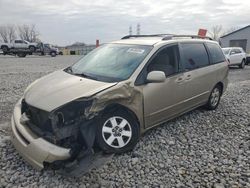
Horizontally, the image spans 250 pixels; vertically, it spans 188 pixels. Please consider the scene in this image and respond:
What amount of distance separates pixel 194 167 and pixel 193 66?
6.97 feet

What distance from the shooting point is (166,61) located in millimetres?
3984

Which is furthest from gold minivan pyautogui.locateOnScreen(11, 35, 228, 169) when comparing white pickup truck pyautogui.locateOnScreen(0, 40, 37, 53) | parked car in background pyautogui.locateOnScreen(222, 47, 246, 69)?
white pickup truck pyautogui.locateOnScreen(0, 40, 37, 53)

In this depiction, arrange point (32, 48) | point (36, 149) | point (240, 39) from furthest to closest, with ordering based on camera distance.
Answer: point (240, 39), point (32, 48), point (36, 149)

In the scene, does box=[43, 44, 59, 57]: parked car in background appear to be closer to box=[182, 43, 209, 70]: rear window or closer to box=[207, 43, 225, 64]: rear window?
box=[207, 43, 225, 64]: rear window

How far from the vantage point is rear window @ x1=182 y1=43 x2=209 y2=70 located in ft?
14.4

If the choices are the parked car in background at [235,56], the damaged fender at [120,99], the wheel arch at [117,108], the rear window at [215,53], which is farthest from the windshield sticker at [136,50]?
the parked car in background at [235,56]

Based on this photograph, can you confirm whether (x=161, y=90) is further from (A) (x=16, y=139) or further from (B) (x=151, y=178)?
(A) (x=16, y=139)

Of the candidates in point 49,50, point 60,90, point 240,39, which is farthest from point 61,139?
point 240,39

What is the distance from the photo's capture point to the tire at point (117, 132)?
3096 millimetres

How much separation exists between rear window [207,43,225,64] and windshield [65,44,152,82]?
2.17 meters

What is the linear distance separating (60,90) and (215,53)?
3986 millimetres

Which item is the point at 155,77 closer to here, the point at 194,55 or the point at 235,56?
the point at 194,55

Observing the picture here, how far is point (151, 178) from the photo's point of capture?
2893 mm

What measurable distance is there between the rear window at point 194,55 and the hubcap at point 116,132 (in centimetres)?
182
